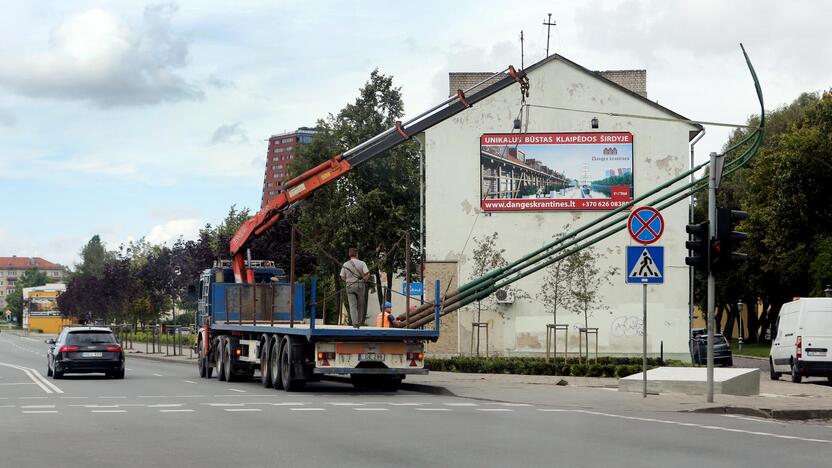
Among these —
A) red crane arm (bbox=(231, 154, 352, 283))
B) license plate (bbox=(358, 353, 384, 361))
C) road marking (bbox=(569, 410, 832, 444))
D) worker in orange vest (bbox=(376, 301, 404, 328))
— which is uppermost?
red crane arm (bbox=(231, 154, 352, 283))

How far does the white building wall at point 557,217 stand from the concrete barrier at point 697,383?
84.3 feet

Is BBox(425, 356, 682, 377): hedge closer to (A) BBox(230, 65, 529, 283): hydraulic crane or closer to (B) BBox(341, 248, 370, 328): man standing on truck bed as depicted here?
(A) BBox(230, 65, 529, 283): hydraulic crane

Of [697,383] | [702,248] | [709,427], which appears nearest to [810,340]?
[697,383]

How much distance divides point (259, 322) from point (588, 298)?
1696 centimetres

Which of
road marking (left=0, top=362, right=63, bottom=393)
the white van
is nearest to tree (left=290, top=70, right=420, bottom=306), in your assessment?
road marking (left=0, top=362, right=63, bottom=393)

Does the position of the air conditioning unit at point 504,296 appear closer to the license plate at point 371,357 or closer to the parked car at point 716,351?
the parked car at point 716,351

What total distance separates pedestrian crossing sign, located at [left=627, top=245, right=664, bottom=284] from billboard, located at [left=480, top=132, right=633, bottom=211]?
28.9 meters

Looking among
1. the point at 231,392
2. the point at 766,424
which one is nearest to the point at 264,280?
the point at 231,392

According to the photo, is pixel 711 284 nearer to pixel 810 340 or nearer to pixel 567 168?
pixel 810 340

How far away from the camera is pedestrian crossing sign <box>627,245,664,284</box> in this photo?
798 inches

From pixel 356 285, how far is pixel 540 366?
272 inches

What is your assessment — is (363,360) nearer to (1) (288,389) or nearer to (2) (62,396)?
(1) (288,389)

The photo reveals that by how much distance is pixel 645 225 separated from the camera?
2053 centimetres

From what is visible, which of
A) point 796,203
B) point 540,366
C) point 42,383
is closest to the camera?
point 42,383
